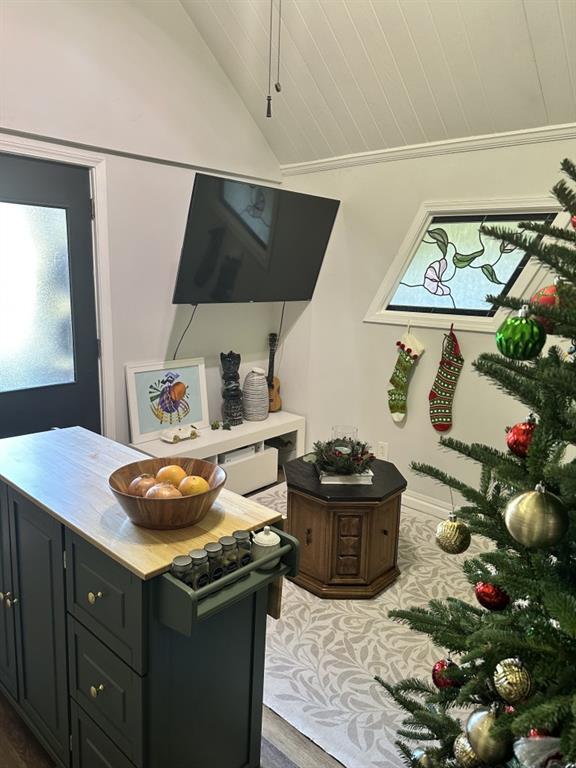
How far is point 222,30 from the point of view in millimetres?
3195

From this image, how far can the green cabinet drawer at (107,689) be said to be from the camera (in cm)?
130

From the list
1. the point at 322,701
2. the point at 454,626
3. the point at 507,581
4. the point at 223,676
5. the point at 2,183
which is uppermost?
the point at 2,183

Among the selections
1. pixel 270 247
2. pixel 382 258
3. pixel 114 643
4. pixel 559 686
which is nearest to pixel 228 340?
pixel 270 247

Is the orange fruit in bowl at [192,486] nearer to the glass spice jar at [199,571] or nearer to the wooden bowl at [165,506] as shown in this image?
A: the wooden bowl at [165,506]

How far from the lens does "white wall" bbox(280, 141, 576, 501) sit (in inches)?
120

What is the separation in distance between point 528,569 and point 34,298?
8.98ft

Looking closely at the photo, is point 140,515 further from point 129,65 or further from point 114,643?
point 129,65

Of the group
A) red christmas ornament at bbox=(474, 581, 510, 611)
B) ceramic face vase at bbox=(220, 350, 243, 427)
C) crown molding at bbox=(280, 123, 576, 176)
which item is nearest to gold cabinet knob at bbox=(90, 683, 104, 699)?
red christmas ornament at bbox=(474, 581, 510, 611)

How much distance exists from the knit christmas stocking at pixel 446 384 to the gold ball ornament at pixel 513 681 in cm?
253

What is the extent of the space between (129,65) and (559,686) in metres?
3.41

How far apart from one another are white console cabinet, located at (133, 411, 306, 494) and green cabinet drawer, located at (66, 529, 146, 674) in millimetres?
1768

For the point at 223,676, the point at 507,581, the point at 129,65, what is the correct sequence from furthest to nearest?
1. the point at 129,65
2. the point at 223,676
3. the point at 507,581

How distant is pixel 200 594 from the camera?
1.20 meters

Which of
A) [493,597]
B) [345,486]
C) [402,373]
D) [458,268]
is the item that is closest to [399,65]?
[458,268]
